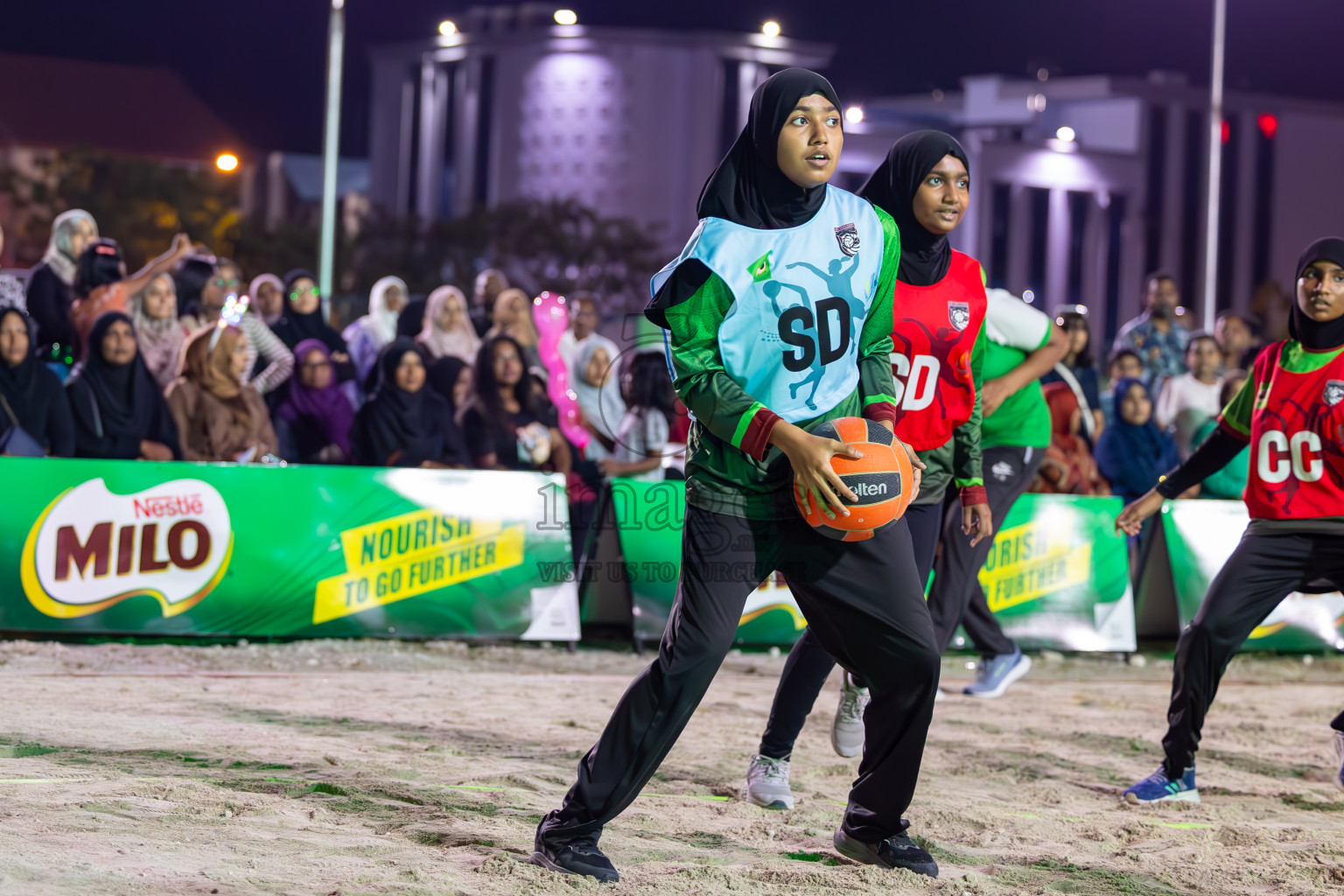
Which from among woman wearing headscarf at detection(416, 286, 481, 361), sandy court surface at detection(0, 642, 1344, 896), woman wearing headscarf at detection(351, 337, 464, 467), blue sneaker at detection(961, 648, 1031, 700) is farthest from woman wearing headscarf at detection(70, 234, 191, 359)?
blue sneaker at detection(961, 648, 1031, 700)

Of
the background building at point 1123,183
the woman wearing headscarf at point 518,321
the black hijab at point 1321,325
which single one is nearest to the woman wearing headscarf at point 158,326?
the woman wearing headscarf at point 518,321

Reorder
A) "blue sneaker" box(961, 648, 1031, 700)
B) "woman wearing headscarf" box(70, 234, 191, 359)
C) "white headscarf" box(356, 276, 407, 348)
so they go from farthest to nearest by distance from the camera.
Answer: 1. "white headscarf" box(356, 276, 407, 348)
2. "woman wearing headscarf" box(70, 234, 191, 359)
3. "blue sneaker" box(961, 648, 1031, 700)

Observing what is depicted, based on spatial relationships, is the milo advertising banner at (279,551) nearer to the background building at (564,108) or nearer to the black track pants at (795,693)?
the black track pants at (795,693)

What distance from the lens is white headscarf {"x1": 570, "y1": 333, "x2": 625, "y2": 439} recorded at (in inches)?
441

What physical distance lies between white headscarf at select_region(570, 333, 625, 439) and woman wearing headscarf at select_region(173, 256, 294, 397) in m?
2.25

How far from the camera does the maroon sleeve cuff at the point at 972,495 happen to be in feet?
18.4

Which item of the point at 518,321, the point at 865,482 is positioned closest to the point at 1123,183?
the point at 518,321

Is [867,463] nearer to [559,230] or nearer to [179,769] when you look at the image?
[179,769]

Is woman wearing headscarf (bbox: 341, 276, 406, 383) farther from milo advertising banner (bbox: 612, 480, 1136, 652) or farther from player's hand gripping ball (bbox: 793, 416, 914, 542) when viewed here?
player's hand gripping ball (bbox: 793, 416, 914, 542)

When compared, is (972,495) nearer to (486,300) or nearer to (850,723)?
(850,723)

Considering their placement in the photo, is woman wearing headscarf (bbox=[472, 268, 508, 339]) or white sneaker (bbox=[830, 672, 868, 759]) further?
woman wearing headscarf (bbox=[472, 268, 508, 339])

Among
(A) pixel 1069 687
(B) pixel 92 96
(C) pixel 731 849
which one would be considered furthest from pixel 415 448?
(B) pixel 92 96

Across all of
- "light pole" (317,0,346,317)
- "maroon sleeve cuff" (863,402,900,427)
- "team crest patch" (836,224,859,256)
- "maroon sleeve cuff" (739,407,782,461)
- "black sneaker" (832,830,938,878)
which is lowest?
"black sneaker" (832,830,938,878)

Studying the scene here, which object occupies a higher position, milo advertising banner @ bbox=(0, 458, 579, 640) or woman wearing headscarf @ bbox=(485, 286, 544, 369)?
woman wearing headscarf @ bbox=(485, 286, 544, 369)
